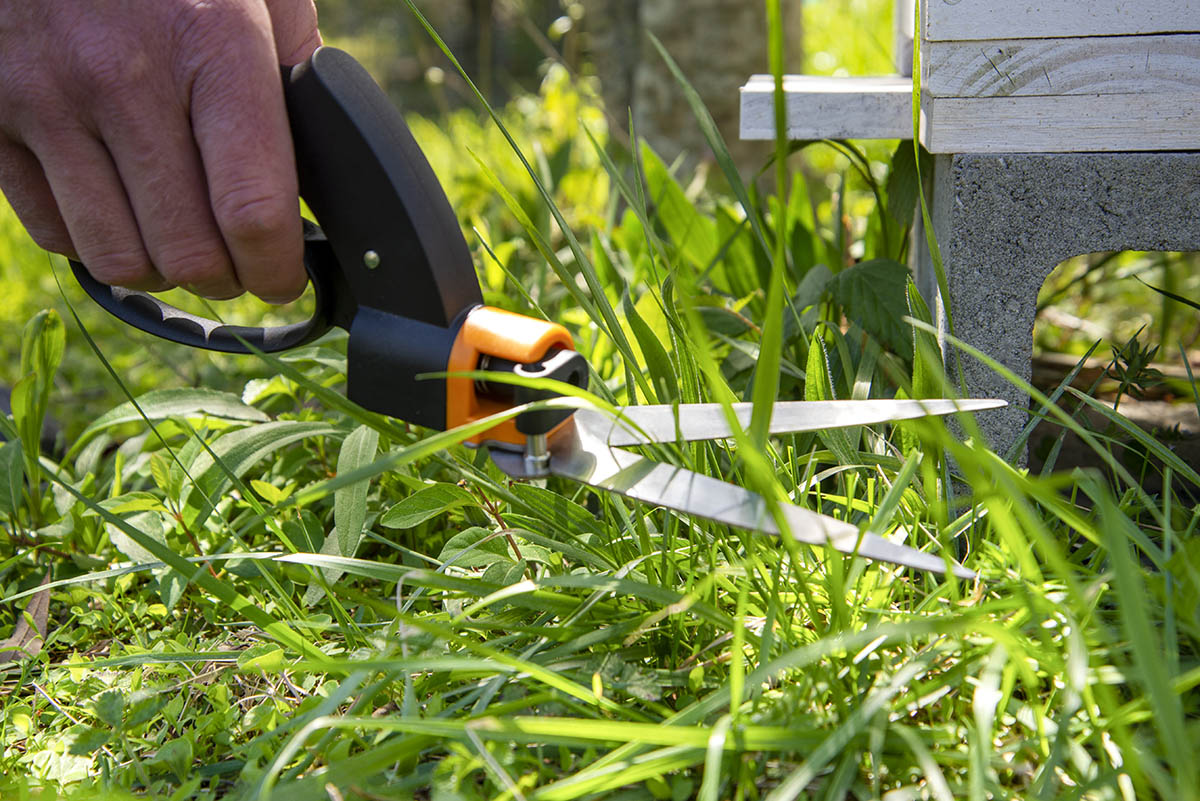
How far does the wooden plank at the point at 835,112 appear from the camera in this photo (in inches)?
62.1

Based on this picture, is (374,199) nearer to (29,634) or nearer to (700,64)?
(29,634)

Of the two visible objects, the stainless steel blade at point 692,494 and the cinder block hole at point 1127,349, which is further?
the cinder block hole at point 1127,349

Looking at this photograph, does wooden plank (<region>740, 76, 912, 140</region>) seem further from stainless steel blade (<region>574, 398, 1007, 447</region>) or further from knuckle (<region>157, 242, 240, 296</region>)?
knuckle (<region>157, 242, 240, 296</region>)

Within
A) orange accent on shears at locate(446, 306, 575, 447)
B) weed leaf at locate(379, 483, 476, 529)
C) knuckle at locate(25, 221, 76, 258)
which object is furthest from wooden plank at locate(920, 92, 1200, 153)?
knuckle at locate(25, 221, 76, 258)

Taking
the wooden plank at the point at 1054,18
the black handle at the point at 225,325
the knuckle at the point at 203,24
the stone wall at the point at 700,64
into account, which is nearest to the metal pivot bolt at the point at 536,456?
the black handle at the point at 225,325

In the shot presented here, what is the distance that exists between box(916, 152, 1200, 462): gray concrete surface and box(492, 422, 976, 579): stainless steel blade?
0.52 meters

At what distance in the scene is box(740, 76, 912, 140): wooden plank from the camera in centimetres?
158

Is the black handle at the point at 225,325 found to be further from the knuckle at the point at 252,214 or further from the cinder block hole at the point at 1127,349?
the cinder block hole at the point at 1127,349

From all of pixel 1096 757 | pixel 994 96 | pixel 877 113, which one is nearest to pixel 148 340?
pixel 877 113

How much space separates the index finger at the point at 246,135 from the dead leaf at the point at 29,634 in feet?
2.07

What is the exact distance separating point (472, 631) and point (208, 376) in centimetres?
122

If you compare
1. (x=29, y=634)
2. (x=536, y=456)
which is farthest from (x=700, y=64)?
(x=29, y=634)

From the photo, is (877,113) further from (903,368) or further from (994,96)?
(903,368)

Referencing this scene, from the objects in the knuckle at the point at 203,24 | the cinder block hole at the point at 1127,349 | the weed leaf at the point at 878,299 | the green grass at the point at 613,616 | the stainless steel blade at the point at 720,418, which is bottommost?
the cinder block hole at the point at 1127,349
